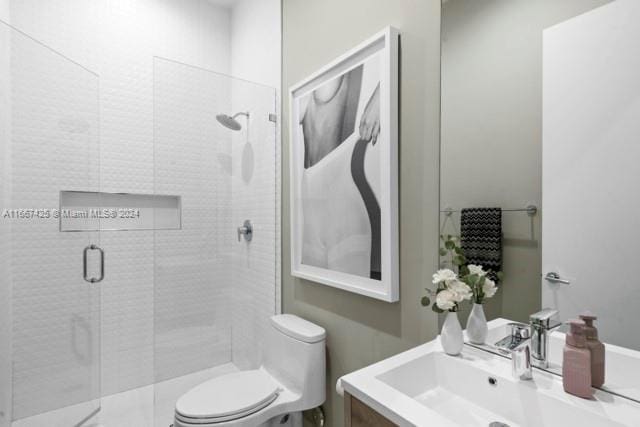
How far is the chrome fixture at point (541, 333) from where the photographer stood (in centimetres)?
91

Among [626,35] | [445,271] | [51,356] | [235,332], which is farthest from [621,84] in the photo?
[51,356]

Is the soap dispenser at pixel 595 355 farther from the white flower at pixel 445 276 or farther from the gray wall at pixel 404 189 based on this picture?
the gray wall at pixel 404 189

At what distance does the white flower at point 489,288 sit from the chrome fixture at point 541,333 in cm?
13

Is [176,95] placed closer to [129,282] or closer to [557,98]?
[129,282]

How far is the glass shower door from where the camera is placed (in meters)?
1.59

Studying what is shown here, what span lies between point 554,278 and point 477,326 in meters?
0.28

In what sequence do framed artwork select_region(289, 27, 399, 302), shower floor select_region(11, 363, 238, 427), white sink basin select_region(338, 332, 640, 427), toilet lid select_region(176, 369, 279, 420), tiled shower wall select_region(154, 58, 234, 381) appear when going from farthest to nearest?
tiled shower wall select_region(154, 58, 234, 381) < shower floor select_region(11, 363, 238, 427) < toilet lid select_region(176, 369, 279, 420) < framed artwork select_region(289, 27, 399, 302) < white sink basin select_region(338, 332, 640, 427)

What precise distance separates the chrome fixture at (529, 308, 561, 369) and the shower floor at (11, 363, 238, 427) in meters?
1.59

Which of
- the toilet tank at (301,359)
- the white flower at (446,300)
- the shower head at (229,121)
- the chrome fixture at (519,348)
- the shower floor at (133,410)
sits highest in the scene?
the shower head at (229,121)

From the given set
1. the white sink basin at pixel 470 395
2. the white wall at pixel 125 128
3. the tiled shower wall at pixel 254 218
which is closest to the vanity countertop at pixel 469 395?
the white sink basin at pixel 470 395

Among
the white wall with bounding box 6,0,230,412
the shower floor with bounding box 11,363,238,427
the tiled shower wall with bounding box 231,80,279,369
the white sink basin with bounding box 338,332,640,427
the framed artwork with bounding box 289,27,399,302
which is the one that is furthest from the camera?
the white wall with bounding box 6,0,230,412

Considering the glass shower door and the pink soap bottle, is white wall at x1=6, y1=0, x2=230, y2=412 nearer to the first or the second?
the glass shower door

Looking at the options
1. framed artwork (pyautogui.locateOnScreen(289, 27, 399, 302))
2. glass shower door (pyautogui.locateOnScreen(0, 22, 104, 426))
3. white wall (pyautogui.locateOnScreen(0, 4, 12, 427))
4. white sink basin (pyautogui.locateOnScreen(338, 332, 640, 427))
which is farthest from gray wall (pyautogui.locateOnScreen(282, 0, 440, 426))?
white wall (pyautogui.locateOnScreen(0, 4, 12, 427))

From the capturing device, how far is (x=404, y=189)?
4.22 feet
